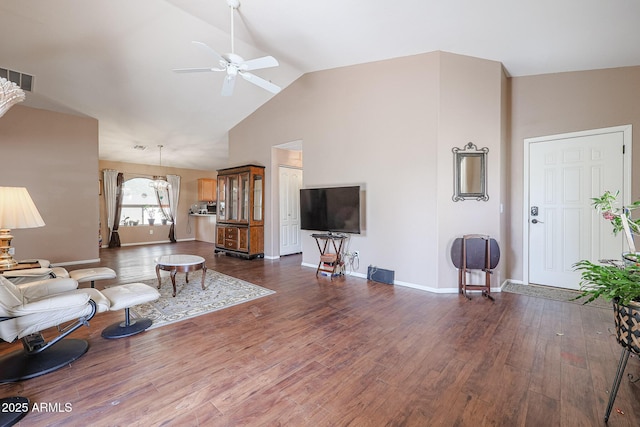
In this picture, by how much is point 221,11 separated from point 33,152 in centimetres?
453

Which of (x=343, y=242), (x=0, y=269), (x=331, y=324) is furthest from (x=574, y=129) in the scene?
(x=0, y=269)

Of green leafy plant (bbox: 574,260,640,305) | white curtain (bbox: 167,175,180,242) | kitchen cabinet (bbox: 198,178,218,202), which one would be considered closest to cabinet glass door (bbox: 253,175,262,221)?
kitchen cabinet (bbox: 198,178,218,202)

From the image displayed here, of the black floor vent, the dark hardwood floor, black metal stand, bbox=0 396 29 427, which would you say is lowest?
the dark hardwood floor

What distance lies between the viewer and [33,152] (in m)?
5.01

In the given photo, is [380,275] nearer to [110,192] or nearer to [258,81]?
[258,81]

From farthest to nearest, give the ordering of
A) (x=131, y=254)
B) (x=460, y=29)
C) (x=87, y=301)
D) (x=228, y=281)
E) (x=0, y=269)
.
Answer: (x=131, y=254), (x=228, y=281), (x=460, y=29), (x=0, y=269), (x=87, y=301)

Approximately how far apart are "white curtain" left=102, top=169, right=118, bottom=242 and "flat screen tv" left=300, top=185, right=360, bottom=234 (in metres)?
6.38

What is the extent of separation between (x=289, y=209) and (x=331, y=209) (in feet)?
6.46

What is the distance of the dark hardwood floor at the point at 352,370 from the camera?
1562 millimetres

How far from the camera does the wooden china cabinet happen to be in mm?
6062

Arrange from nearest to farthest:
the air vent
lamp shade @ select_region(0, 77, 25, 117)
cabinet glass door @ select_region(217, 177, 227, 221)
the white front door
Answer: lamp shade @ select_region(0, 77, 25, 117)
the white front door
the air vent
cabinet glass door @ select_region(217, 177, 227, 221)

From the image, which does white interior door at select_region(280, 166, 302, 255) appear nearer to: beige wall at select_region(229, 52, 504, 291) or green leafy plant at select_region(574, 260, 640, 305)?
beige wall at select_region(229, 52, 504, 291)

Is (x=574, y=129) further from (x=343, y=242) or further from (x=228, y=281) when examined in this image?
(x=228, y=281)

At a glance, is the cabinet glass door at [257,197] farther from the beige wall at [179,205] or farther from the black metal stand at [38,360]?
the beige wall at [179,205]
